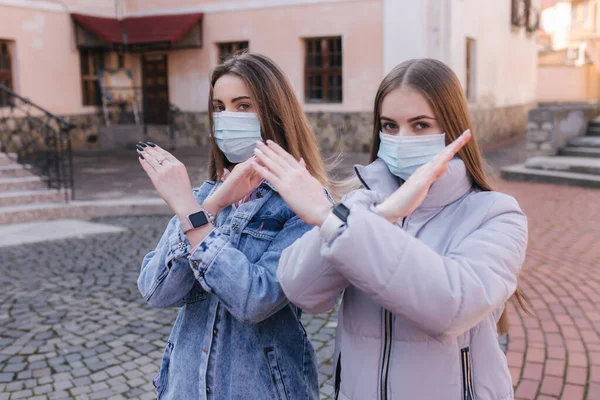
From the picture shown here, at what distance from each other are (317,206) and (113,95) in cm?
1780

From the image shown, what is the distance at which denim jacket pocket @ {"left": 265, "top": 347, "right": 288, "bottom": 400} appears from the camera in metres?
1.77

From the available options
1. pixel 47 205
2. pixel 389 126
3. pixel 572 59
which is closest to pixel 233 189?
pixel 389 126

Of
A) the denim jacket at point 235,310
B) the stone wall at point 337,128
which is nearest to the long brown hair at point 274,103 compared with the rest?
the denim jacket at point 235,310

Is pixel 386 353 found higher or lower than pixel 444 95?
lower

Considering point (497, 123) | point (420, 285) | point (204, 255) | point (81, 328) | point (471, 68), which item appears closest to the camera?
point (420, 285)

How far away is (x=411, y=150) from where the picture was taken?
1.67m

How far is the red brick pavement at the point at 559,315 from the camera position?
3633 mm

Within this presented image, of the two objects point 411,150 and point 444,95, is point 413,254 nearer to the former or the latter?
point 411,150

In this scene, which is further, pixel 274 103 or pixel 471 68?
pixel 471 68

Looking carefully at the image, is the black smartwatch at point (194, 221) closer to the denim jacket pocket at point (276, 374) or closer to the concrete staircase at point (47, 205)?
the denim jacket pocket at point (276, 374)

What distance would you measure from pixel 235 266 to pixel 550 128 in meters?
12.3

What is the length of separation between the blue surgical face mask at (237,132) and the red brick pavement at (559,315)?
2.66ft

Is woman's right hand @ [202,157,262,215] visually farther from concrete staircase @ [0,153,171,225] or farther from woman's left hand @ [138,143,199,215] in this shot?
concrete staircase @ [0,153,171,225]

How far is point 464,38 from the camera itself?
15.8 metres
